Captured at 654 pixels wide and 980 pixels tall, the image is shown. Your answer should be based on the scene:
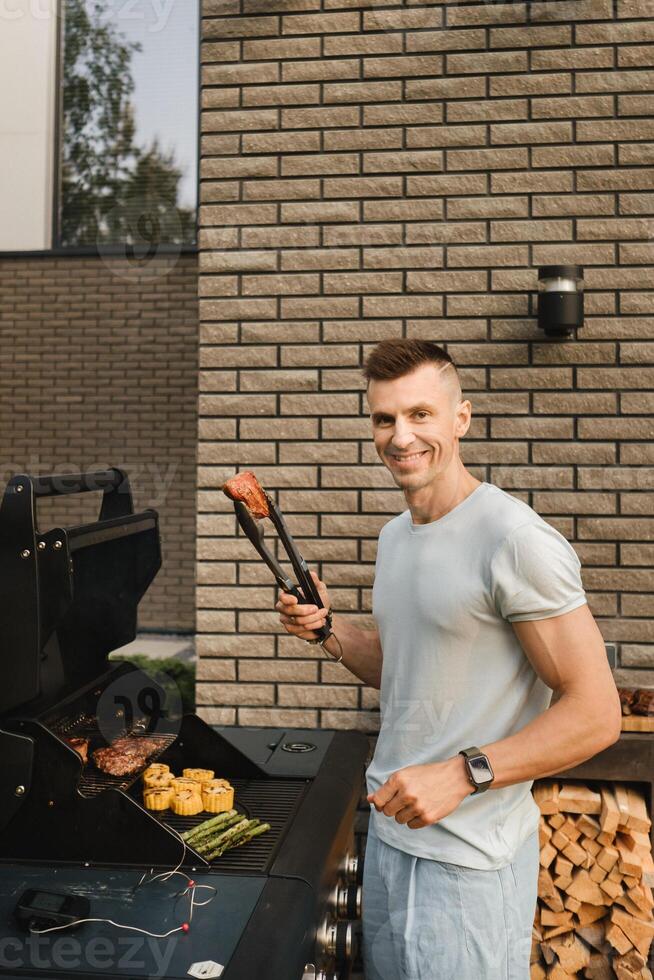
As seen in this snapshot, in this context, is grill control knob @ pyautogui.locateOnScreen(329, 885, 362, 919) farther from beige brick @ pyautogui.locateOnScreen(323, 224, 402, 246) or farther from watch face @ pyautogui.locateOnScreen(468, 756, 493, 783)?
beige brick @ pyautogui.locateOnScreen(323, 224, 402, 246)

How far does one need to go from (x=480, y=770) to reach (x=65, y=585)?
0.86 m

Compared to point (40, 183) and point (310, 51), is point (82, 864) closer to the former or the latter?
point (310, 51)

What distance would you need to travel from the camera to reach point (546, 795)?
2.93 m

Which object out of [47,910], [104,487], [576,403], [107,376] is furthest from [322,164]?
[107,376]

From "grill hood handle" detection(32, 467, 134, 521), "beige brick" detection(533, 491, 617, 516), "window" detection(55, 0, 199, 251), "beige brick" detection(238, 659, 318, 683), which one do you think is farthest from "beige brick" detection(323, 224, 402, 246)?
"window" detection(55, 0, 199, 251)

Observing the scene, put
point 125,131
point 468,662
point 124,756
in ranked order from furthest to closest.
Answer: point 125,131
point 124,756
point 468,662

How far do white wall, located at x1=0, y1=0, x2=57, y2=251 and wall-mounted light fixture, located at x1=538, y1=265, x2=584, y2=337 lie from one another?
2.14 meters

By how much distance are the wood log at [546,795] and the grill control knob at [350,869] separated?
2.65 feet

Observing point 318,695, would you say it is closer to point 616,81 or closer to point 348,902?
point 348,902

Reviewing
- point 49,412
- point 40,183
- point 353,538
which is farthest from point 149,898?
point 49,412

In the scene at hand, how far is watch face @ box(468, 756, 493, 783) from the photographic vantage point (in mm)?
1519

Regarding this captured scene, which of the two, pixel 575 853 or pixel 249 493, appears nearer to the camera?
pixel 249 493

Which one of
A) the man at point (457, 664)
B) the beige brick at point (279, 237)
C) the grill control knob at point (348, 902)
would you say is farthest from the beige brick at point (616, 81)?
the grill control knob at point (348, 902)

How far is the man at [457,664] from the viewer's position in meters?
1.61
